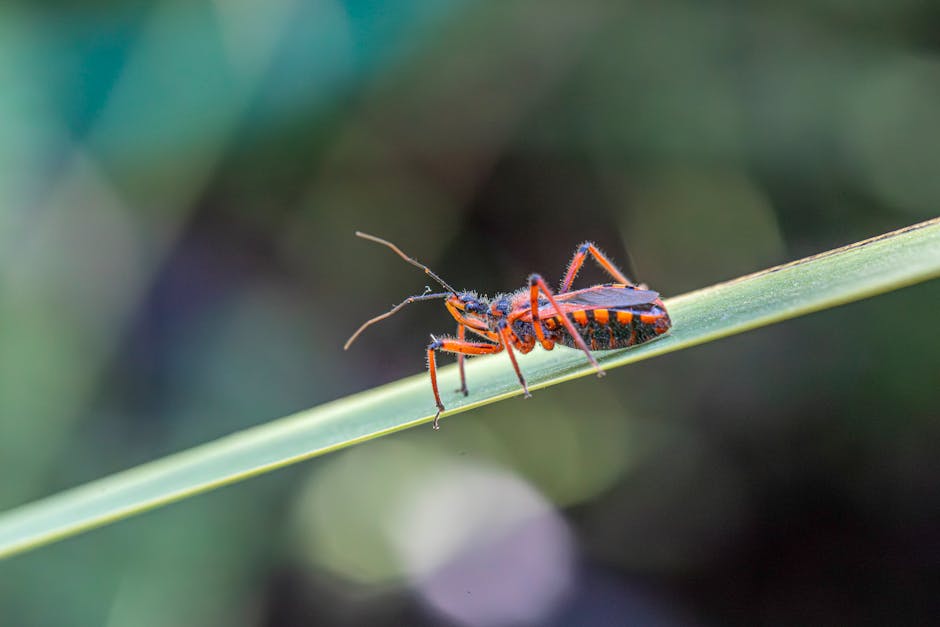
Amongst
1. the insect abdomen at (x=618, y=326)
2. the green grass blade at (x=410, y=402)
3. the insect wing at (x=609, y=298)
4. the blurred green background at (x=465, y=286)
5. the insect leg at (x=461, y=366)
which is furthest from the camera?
the blurred green background at (x=465, y=286)

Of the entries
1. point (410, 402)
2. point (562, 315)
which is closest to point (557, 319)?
point (562, 315)

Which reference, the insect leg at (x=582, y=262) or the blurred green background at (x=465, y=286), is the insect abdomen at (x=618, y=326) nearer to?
the insect leg at (x=582, y=262)

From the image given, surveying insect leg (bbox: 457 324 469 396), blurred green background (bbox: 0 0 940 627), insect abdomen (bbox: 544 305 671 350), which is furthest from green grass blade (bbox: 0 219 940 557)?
blurred green background (bbox: 0 0 940 627)

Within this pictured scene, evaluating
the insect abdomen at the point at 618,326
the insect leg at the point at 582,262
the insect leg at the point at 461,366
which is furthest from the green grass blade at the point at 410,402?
the insect leg at the point at 582,262

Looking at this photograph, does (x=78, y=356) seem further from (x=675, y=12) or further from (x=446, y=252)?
(x=675, y=12)

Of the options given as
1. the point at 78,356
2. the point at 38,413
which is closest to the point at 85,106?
the point at 78,356

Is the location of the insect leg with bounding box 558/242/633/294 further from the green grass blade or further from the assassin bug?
the green grass blade
